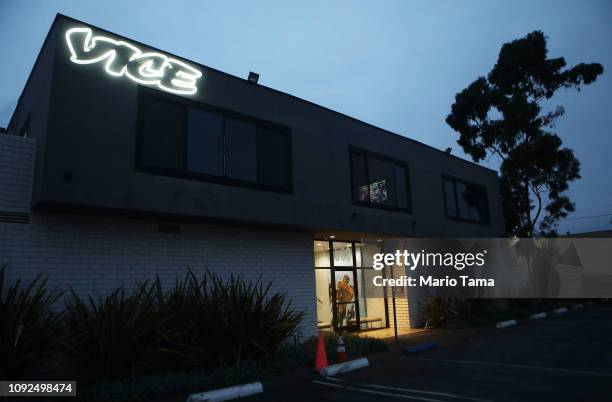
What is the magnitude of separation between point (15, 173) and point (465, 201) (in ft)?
55.9

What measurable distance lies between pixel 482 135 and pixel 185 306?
25153 mm

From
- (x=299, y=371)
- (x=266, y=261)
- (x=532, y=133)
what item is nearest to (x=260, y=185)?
(x=266, y=261)

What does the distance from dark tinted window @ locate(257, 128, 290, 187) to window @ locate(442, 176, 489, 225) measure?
889cm

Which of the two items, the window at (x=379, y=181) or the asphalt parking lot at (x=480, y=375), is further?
the window at (x=379, y=181)

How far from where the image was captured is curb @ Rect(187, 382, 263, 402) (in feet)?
20.9

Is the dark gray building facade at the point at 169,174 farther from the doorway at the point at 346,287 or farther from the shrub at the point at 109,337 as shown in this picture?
the shrub at the point at 109,337

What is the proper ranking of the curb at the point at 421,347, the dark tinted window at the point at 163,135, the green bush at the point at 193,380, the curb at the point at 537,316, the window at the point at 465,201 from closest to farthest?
1. the green bush at the point at 193,380
2. the dark tinted window at the point at 163,135
3. the curb at the point at 421,347
4. the curb at the point at 537,316
5. the window at the point at 465,201

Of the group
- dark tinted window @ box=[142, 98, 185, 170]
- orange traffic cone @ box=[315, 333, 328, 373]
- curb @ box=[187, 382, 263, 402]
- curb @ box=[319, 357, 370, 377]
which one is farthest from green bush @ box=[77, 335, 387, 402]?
dark tinted window @ box=[142, 98, 185, 170]

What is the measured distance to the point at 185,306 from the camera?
8.43 metres

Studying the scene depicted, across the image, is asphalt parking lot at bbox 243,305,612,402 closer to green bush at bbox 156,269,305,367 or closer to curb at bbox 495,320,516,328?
green bush at bbox 156,269,305,367

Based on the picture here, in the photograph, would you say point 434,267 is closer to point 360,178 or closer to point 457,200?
point 457,200

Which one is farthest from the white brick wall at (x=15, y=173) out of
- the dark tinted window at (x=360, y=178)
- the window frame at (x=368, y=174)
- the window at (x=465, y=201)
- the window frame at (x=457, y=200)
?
the window at (x=465, y=201)

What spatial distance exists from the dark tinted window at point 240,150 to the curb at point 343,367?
4.71 meters

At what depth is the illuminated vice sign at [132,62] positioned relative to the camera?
26.9ft
